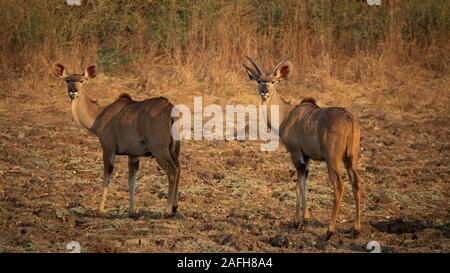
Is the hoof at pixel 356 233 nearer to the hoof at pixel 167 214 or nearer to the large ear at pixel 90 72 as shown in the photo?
the hoof at pixel 167 214

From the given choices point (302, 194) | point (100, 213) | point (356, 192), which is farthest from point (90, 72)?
point (356, 192)

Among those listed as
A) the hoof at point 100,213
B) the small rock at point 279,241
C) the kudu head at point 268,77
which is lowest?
the small rock at point 279,241

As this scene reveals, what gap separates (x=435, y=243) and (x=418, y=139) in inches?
168

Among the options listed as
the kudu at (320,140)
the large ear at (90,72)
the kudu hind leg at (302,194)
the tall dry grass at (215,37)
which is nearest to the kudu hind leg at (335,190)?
the kudu at (320,140)

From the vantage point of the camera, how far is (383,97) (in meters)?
14.1

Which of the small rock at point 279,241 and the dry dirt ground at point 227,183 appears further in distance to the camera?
the dry dirt ground at point 227,183

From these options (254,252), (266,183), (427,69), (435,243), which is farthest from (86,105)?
(427,69)

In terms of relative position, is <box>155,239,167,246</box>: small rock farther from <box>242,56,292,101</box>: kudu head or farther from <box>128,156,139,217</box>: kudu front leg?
<box>242,56,292,101</box>: kudu head

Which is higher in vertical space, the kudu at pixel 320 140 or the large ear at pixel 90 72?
the large ear at pixel 90 72

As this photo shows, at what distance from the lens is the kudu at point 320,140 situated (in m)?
8.52

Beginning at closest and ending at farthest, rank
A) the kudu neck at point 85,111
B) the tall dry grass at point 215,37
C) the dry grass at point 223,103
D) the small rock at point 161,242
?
the small rock at point 161,242 < the dry grass at point 223,103 < the kudu neck at point 85,111 < the tall dry grass at point 215,37

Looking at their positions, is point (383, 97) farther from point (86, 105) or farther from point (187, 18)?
point (86, 105)

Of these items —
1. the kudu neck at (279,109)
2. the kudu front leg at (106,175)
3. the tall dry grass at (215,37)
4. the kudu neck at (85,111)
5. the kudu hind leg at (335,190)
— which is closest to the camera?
the kudu hind leg at (335,190)

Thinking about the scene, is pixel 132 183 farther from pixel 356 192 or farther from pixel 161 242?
pixel 356 192
